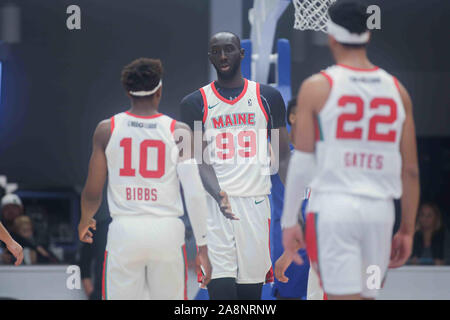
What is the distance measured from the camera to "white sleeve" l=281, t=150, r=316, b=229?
10.7 ft

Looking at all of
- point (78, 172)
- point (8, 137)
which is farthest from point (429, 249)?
point (8, 137)

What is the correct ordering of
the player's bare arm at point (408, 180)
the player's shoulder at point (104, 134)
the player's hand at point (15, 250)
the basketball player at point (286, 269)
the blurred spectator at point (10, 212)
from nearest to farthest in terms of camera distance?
1. the player's bare arm at point (408, 180)
2. the player's shoulder at point (104, 134)
3. the player's hand at point (15, 250)
4. the basketball player at point (286, 269)
5. the blurred spectator at point (10, 212)

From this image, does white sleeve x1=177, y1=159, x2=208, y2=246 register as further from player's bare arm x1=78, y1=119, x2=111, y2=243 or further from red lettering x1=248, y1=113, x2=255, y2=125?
red lettering x1=248, y1=113, x2=255, y2=125

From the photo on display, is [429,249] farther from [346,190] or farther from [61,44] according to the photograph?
[61,44]

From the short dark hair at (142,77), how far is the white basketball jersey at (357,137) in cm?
93

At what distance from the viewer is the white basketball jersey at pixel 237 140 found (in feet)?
14.7

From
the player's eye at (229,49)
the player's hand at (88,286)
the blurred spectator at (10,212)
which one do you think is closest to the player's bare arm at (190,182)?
the player's eye at (229,49)

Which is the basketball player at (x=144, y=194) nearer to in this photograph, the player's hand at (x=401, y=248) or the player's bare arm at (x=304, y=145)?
the player's bare arm at (x=304, y=145)

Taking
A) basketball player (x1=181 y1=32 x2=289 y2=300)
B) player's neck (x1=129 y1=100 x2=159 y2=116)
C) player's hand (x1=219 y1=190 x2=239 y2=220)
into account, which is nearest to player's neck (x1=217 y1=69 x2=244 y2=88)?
basketball player (x1=181 y1=32 x2=289 y2=300)

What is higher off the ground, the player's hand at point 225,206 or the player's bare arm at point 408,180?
the player's bare arm at point 408,180

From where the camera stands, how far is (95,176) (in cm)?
371

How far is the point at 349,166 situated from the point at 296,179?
244mm

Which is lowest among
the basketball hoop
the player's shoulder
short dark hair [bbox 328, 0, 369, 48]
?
the player's shoulder

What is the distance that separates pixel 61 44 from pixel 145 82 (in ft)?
19.5
